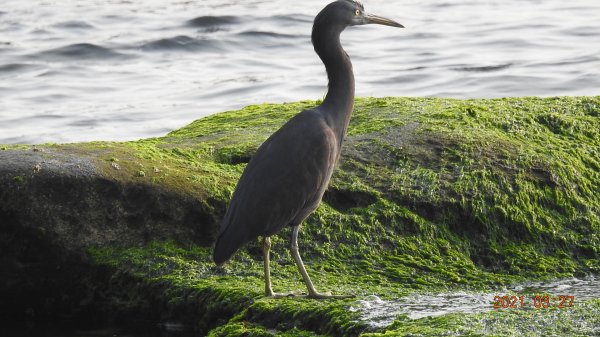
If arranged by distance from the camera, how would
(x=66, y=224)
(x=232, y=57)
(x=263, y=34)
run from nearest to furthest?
(x=66, y=224) < (x=232, y=57) < (x=263, y=34)

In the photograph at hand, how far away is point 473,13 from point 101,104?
8.91 metres

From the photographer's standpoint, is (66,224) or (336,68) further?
(336,68)

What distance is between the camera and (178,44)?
1933 centimetres

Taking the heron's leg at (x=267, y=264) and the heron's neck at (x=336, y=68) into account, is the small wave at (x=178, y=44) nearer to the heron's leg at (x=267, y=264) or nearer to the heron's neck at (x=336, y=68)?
the heron's neck at (x=336, y=68)

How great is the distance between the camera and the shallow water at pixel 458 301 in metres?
5.52

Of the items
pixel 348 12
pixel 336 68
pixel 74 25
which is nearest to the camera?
pixel 336 68

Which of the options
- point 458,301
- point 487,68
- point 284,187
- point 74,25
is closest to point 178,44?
point 74,25

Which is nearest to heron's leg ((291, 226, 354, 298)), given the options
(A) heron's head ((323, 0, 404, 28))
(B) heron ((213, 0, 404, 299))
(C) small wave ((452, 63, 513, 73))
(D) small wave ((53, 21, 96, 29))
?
(B) heron ((213, 0, 404, 299))

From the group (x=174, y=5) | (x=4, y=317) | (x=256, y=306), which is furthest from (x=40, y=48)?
(x=256, y=306)

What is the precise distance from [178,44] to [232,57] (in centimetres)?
116

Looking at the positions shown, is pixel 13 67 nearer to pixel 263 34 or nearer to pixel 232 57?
pixel 232 57

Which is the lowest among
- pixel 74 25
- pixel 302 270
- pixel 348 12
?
pixel 302 270

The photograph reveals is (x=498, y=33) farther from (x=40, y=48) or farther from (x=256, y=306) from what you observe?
(x=256, y=306)

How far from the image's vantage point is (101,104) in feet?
52.6
